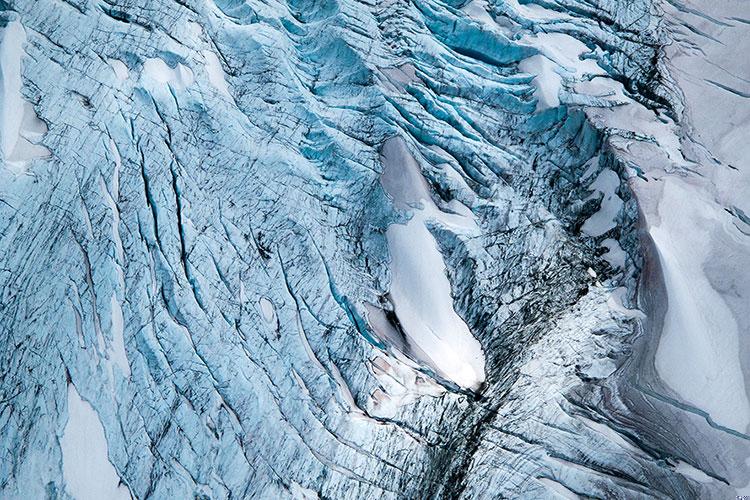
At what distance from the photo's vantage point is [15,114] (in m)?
4.60

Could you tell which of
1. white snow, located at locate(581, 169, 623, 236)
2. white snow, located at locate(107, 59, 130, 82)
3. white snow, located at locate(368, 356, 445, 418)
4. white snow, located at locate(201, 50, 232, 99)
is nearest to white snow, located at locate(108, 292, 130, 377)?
white snow, located at locate(368, 356, 445, 418)

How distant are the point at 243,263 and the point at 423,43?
2.38 meters

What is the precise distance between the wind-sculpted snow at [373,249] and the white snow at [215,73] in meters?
0.04

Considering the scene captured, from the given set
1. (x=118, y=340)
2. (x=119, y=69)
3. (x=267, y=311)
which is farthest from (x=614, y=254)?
(x=119, y=69)

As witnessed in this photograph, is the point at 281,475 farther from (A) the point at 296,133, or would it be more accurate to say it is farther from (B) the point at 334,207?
(A) the point at 296,133

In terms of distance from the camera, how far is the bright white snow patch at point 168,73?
4.92 m

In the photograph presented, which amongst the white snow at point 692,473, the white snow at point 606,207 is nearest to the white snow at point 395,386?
the white snow at point 692,473

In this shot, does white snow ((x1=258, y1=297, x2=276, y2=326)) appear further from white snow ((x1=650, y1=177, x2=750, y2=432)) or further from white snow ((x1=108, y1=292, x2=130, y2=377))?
white snow ((x1=650, y1=177, x2=750, y2=432))

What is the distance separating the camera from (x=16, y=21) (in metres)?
4.89

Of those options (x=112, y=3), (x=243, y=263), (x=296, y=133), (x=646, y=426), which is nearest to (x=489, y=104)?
(x=296, y=133)

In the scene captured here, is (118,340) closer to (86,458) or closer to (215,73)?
(86,458)

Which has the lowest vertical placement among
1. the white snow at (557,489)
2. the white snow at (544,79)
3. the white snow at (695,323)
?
the white snow at (557,489)

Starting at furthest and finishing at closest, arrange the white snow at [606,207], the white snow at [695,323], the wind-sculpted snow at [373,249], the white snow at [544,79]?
the white snow at [544,79] → the white snow at [606,207] → the white snow at [695,323] → the wind-sculpted snow at [373,249]

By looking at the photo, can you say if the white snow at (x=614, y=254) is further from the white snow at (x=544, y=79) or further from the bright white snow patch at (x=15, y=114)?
the bright white snow patch at (x=15, y=114)
